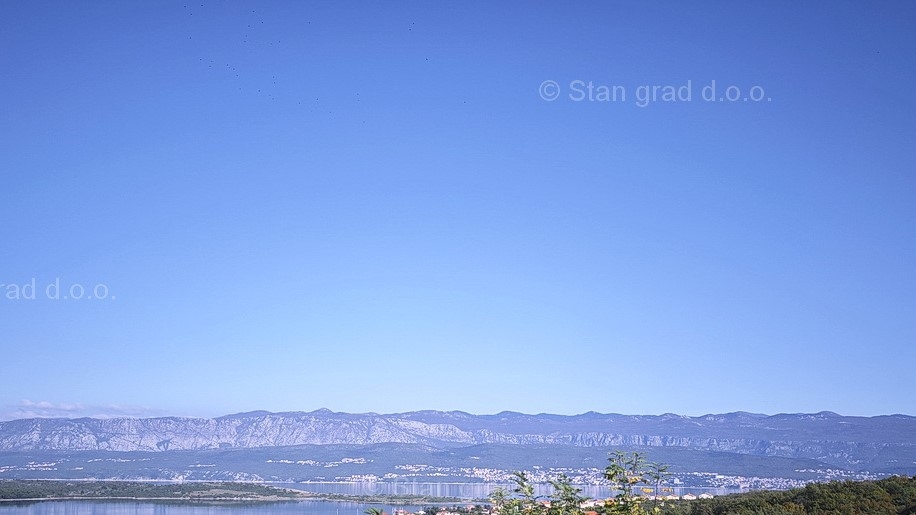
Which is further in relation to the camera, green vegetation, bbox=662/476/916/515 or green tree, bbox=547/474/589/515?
green vegetation, bbox=662/476/916/515

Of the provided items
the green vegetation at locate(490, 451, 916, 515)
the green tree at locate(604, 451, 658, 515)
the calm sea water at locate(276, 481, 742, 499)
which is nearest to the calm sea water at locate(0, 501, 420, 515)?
the calm sea water at locate(276, 481, 742, 499)

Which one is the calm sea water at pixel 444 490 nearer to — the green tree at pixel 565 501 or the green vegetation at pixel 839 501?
the green vegetation at pixel 839 501

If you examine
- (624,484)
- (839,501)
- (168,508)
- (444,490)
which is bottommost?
(444,490)

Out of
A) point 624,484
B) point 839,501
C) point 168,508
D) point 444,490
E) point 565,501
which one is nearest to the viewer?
point 624,484

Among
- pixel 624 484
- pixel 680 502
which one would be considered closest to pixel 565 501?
pixel 624 484

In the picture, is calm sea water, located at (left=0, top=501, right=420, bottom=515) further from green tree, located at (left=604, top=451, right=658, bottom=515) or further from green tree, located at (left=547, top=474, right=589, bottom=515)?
green tree, located at (left=604, top=451, right=658, bottom=515)

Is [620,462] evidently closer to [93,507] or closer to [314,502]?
[93,507]

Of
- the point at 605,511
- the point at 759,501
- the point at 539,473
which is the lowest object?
the point at 539,473

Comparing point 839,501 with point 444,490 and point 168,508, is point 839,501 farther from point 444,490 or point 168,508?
point 444,490

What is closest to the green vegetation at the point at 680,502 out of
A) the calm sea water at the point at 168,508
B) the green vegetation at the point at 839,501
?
the green vegetation at the point at 839,501

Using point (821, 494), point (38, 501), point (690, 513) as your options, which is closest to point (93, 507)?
point (38, 501)

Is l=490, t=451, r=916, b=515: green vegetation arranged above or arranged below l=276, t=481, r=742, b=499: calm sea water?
above

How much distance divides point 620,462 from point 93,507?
112 m

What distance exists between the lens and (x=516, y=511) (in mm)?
16609
